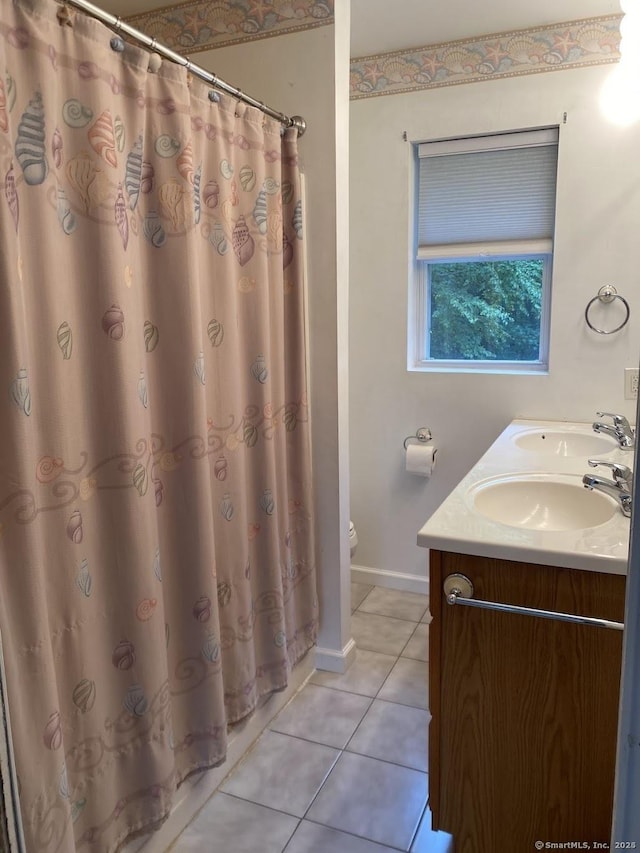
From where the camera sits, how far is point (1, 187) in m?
1.02

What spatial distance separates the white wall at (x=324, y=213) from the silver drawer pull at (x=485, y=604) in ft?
2.83

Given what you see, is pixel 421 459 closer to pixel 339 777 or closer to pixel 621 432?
pixel 621 432

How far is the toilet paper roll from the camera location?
2863mm

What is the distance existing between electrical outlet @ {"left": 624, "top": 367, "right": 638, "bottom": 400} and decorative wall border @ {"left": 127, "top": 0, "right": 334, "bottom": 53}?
5.48 ft

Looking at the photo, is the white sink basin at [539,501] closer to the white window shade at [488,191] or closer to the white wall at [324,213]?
the white wall at [324,213]

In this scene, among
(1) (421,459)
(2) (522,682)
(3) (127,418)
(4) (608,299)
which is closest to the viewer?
(3) (127,418)

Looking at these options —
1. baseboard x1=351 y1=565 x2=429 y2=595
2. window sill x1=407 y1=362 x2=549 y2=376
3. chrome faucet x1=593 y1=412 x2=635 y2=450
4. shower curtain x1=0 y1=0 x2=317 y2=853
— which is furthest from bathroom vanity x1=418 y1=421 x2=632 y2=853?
baseboard x1=351 y1=565 x2=429 y2=595

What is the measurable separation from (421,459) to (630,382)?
2.94 feet

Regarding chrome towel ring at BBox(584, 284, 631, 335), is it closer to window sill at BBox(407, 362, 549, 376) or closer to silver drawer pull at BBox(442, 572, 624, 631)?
window sill at BBox(407, 362, 549, 376)

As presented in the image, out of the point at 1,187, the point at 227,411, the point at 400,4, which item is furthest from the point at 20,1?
the point at 400,4

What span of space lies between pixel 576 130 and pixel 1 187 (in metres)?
2.26

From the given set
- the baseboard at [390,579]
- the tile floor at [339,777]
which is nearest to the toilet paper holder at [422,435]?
the baseboard at [390,579]

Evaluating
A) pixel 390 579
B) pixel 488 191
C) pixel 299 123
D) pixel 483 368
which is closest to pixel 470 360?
pixel 483 368

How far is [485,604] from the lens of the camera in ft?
4.67
